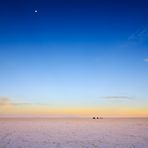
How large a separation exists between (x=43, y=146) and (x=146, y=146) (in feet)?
33.4

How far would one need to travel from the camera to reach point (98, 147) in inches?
1003

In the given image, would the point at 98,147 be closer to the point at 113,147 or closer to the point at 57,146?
the point at 113,147

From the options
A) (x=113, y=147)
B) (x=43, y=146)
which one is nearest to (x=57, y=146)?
(x=43, y=146)

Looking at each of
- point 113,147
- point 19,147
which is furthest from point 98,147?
point 19,147

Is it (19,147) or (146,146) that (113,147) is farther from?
(19,147)

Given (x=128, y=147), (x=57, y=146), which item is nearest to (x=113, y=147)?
(x=128, y=147)

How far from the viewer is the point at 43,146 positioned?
1033 inches

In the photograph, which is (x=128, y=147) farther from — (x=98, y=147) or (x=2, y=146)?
(x=2, y=146)

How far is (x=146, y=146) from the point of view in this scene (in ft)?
86.7

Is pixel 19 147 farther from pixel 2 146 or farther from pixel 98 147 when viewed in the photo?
pixel 98 147

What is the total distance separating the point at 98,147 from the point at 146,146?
16.2ft

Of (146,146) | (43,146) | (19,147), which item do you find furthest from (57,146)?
(146,146)

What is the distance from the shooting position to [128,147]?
2586 centimetres

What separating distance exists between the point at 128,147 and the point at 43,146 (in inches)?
327
